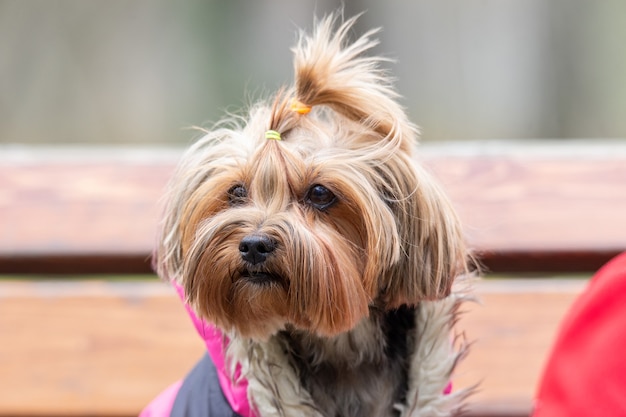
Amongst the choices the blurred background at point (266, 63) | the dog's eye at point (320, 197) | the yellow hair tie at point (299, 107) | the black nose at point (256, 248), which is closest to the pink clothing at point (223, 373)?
the black nose at point (256, 248)

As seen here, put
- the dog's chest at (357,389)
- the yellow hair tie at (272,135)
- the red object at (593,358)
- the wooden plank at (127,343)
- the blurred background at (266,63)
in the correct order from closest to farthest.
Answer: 1. the red object at (593,358)
2. the yellow hair tie at (272,135)
3. the dog's chest at (357,389)
4. the wooden plank at (127,343)
5. the blurred background at (266,63)

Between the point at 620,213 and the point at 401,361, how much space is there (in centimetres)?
95

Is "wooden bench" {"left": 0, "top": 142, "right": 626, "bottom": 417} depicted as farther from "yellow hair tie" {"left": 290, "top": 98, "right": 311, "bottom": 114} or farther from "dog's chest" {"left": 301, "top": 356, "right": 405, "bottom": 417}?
"yellow hair tie" {"left": 290, "top": 98, "right": 311, "bottom": 114}

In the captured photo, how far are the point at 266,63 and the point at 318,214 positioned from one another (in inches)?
170

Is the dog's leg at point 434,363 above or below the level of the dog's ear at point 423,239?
below

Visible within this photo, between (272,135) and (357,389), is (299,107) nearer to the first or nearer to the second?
(272,135)

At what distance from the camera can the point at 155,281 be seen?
2.54 metres

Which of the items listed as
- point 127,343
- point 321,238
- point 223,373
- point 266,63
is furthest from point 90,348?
point 266,63

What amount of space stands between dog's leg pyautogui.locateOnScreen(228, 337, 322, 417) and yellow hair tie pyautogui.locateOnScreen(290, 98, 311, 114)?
1.73 feet

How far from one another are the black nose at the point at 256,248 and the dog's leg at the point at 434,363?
0.43m

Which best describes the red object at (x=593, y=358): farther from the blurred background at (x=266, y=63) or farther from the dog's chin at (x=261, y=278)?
the blurred background at (x=266, y=63)

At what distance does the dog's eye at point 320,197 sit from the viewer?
166cm

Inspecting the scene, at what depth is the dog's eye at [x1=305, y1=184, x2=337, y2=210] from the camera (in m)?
1.66

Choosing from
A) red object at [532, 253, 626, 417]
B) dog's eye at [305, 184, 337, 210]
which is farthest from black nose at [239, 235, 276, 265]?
red object at [532, 253, 626, 417]
